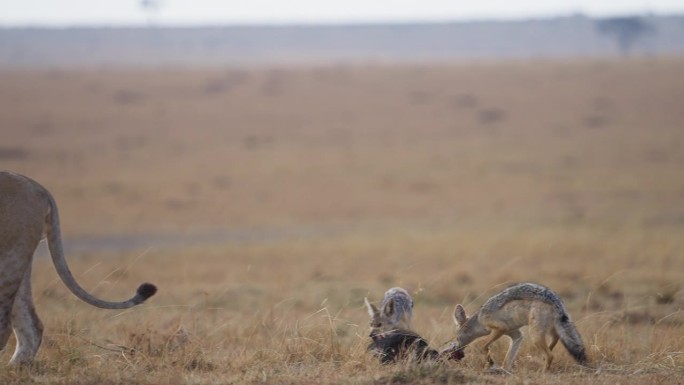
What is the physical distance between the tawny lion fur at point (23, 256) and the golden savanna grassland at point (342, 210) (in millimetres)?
259

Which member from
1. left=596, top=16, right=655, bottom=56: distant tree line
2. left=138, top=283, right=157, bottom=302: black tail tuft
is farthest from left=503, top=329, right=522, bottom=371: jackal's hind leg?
left=596, top=16, right=655, bottom=56: distant tree line

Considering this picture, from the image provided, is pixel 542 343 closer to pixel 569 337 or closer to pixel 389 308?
pixel 569 337

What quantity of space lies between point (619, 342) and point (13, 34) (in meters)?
170

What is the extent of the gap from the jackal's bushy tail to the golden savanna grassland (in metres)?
0.16

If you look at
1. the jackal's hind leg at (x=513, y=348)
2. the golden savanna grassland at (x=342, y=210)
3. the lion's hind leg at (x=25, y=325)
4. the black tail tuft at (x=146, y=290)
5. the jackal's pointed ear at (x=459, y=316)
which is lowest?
the golden savanna grassland at (x=342, y=210)

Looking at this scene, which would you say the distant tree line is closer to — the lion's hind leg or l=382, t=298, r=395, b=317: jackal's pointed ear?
l=382, t=298, r=395, b=317: jackal's pointed ear

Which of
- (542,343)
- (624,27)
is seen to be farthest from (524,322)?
(624,27)

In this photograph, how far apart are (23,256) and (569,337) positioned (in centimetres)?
398

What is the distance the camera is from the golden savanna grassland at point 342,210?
786 cm

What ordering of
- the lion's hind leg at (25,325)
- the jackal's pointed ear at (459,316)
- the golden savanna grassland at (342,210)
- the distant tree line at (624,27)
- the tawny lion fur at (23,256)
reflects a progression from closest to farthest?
the tawny lion fur at (23,256) < the lion's hind leg at (25,325) < the jackal's pointed ear at (459,316) < the golden savanna grassland at (342,210) < the distant tree line at (624,27)

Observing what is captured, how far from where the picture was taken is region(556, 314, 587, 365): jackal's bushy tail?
7.09 meters

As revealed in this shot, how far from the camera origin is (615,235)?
24922 millimetres

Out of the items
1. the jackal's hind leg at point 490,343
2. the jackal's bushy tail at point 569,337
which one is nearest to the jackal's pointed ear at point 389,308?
the jackal's hind leg at point 490,343

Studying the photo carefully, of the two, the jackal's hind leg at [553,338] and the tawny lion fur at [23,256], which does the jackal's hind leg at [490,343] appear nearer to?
the jackal's hind leg at [553,338]
